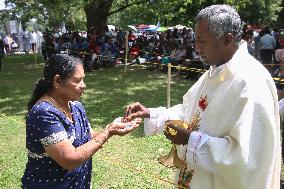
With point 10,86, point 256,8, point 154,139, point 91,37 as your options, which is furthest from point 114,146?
point 256,8

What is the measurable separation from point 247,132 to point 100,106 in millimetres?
7421

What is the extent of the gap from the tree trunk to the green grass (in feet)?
12.9

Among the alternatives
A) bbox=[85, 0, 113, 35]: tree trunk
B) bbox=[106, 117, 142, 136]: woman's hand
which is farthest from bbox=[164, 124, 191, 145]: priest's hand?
bbox=[85, 0, 113, 35]: tree trunk

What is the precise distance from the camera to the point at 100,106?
9258mm

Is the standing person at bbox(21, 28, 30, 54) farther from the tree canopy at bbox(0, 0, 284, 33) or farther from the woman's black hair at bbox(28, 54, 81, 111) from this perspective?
the woman's black hair at bbox(28, 54, 81, 111)

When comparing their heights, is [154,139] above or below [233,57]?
below

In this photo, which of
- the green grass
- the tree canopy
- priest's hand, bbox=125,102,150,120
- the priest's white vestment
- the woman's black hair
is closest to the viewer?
the priest's white vestment

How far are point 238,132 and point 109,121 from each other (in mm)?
5956

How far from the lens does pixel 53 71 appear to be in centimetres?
250

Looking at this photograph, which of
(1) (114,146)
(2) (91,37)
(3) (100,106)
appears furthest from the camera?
(2) (91,37)

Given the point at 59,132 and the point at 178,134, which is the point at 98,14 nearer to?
the point at 59,132

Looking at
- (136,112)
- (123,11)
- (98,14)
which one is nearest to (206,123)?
(136,112)

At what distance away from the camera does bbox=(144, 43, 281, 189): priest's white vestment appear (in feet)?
6.56

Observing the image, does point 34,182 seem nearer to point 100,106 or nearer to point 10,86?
point 100,106
